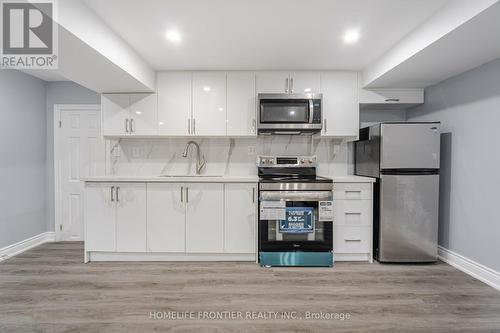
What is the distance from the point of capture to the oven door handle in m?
2.62

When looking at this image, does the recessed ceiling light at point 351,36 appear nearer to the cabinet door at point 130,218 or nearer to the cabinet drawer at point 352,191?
the cabinet drawer at point 352,191

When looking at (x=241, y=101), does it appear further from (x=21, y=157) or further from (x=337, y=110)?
(x=21, y=157)

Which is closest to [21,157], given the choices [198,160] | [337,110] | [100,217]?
[100,217]

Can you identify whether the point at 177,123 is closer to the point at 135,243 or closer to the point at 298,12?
the point at 135,243

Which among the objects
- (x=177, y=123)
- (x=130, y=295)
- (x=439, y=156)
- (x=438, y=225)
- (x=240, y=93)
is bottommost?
(x=130, y=295)

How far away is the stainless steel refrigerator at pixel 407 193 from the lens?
259cm

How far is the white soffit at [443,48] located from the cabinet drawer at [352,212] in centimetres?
143

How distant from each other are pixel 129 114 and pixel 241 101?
1.41m

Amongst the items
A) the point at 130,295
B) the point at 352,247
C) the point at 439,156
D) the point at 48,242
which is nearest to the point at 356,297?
the point at 352,247

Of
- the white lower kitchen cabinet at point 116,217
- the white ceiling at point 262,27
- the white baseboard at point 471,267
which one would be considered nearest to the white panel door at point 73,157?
the white lower kitchen cabinet at point 116,217

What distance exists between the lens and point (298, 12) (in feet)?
6.01

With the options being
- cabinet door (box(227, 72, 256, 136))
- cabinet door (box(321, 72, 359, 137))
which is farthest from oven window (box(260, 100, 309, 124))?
cabinet door (box(321, 72, 359, 137))

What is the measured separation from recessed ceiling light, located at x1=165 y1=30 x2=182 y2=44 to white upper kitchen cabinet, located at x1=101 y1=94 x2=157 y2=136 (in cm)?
92

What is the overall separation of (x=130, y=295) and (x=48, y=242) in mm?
2250
